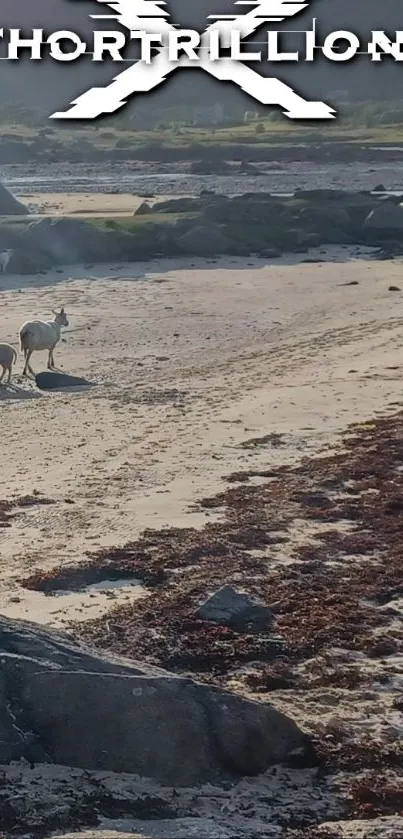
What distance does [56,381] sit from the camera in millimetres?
17094

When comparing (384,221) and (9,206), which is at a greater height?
(9,206)

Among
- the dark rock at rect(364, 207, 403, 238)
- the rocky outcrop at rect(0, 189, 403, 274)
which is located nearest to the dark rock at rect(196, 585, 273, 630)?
the rocky outcrop at rect(0, 189, 403, 274)

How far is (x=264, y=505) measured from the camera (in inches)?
460

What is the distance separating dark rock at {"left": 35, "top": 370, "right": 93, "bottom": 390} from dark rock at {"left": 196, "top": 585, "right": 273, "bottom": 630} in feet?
26.6

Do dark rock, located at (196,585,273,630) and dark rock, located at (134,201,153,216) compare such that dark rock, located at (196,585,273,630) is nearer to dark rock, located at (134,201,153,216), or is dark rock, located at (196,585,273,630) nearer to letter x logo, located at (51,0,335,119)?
letter x logo, located at (51,0,335,119)


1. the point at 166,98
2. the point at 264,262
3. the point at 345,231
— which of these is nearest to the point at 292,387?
the point at 264,262

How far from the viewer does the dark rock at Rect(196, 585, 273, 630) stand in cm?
901

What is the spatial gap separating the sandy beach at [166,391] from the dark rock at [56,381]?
0.19 metres

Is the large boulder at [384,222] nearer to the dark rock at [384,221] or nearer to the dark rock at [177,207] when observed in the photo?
the dark rock at [384,221]

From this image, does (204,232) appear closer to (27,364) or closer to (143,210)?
(143,210)

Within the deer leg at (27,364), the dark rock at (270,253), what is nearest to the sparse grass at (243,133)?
the dark rock at (270,253)

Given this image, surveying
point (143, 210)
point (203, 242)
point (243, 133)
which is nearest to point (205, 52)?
point (203, 242)

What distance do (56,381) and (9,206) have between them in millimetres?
19548

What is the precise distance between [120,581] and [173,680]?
2.92 metres
